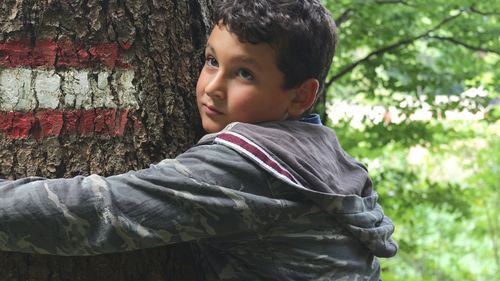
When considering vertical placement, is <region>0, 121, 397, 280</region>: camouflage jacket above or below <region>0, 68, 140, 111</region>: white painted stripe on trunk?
below

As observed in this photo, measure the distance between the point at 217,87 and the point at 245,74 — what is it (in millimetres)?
85

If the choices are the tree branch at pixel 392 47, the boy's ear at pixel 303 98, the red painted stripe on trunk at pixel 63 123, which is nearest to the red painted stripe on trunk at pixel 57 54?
the red painted stripe on trunk at pixel 63 123

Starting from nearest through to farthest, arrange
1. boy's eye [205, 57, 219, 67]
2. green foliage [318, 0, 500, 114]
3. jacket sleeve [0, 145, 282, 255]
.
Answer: jacket sleeve [0, 145, 282, 255] < boy's eye [205, 57, 219, 67] < green foliage [318, 0, 500, 114]

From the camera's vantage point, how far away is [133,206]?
1414mm

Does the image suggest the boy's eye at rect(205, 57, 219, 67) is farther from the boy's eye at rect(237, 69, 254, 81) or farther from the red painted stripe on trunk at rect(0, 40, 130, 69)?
the red painted stripe on trunk at rect(0, 40, 130, 69)

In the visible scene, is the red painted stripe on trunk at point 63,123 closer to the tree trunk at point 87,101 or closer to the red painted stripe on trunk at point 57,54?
the tree trunk at point 87,101

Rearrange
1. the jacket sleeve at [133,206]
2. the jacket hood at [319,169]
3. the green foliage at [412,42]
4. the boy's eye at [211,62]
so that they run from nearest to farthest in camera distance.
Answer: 1. the jacket sleeve at [133,206]
2. the jacket hood at [319,169]
3. the boy's eye at [211,62]
4. the green foliage at [412,42]

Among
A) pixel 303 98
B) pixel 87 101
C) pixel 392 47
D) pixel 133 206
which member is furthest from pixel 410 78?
pixel 133 206

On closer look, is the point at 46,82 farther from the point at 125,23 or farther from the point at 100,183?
the point at 100,183

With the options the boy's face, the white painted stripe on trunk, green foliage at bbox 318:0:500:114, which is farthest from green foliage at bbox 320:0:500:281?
the white painted stripe on trunk

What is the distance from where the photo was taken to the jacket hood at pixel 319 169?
1.51 meters

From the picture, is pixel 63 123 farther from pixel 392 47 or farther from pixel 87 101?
pixel 392 47

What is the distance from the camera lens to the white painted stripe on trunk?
163 cm

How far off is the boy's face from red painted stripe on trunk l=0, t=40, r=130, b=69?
0.91 feet
